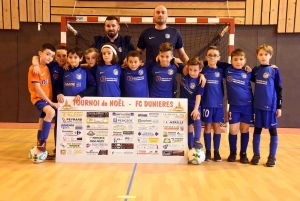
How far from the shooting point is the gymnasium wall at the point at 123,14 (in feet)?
24.2

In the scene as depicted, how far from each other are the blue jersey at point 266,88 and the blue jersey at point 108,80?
6.51ft

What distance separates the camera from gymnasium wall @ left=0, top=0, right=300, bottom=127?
7.37 metres

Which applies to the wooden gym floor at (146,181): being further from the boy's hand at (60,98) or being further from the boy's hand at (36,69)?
the boy's hand at (36,69)

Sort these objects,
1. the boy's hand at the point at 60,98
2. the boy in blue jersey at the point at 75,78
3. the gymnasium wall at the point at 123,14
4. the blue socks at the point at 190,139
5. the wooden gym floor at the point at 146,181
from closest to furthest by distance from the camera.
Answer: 1. the wooden gym floor at the point at 146,181
2. the boy's hand at the point at 60,98
3. the boy in blue jersey at the point at 75,78
4. the blue socks at the point at 190,139
5. the gymnasium wall at the point at 123,14

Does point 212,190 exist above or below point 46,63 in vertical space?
below

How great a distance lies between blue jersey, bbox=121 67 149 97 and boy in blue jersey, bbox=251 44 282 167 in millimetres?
1607

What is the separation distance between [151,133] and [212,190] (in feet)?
4.20

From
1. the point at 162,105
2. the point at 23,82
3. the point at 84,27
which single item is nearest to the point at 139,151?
the point at 162,105

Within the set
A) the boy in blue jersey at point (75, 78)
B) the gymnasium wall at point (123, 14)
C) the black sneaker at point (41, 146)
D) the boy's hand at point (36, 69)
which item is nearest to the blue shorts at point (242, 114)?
the boy in blue jersey at point (75, 78)

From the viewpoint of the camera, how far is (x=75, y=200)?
272 centimetres

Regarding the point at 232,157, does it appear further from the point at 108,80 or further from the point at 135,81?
the point at 108,80

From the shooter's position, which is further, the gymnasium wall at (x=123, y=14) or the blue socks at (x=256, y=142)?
the gymnasium wall at (x=123, y=14)

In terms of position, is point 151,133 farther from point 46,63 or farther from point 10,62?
point 10,62

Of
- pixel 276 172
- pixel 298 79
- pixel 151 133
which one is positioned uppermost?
pixel 298 79
